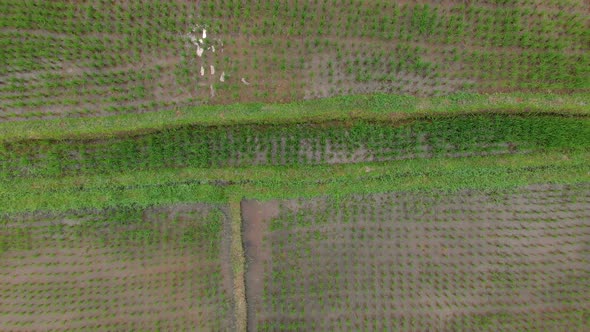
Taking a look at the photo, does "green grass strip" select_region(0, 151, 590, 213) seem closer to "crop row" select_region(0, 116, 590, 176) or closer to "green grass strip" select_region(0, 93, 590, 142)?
"crop row" select_region(0, 116, 590, 176)

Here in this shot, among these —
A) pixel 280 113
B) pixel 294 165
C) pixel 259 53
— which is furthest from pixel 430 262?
pixel 259 53

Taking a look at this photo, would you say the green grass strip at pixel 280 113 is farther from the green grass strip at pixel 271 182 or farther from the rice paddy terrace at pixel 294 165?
the green grass strip at pixel 271 182

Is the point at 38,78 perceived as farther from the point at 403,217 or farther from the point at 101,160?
the point at 403,217

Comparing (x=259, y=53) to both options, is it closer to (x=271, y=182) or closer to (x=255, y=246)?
(x=271, y=182)

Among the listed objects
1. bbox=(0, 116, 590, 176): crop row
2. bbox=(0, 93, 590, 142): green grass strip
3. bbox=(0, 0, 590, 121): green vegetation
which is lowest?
bbox=(0, 116, 590, 176): crop row

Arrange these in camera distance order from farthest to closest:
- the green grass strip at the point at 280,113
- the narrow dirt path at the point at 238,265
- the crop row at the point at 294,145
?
1. the crop row at the point at 294,145
2. the green grass strip at the point at 280,113
3. the narrow dirt path at the point at 238,265

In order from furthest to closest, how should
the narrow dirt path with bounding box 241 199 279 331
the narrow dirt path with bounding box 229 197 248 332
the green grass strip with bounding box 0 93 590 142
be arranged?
the green grass strip with bounding box 0 93 590 142 → the narrow dirt path with bounding box 241 199 279 331 → the narrow dirt path with bounding box 229 197 248 332

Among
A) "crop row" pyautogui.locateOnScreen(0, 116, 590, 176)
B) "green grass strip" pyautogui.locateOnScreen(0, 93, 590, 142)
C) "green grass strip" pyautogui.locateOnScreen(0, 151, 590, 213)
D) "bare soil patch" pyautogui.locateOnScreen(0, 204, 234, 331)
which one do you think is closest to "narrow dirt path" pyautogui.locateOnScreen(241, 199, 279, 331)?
"green grass strip" pyautogui.locateOnScreen(0, 151, 590, 213)

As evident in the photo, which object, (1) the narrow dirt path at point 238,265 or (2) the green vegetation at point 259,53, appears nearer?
(1) the narrow dirt path at point 238,265

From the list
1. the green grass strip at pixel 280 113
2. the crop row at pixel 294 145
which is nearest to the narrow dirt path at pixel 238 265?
the crop row at pixel 294 145
